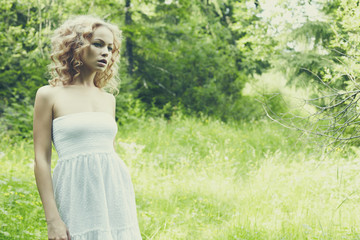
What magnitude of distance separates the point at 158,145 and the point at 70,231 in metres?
5.39

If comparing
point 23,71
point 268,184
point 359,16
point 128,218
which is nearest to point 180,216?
point 268,184

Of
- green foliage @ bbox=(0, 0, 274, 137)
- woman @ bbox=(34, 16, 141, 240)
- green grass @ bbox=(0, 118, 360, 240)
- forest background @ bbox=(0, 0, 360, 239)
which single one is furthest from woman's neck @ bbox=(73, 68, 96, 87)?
green foliage @ bbox=(0, 0, 274, 137)

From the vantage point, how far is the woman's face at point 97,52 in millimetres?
1815

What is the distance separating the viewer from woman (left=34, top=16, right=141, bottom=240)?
1638 millimetres

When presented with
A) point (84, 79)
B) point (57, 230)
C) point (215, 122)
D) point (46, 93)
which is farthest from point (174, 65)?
point (57, 230)

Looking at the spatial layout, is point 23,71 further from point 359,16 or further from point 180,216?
point 359,16

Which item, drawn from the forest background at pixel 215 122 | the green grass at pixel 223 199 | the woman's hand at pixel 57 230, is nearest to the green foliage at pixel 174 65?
the forest background at pixel 215 122

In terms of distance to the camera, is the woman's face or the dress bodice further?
the woman's face

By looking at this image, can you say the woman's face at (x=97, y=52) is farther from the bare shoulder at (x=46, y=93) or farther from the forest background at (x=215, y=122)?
the forest background at (x=215, y=122)

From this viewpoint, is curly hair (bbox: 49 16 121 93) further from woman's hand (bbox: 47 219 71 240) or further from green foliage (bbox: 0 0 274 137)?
green foliage (bbox: 0 0 274 137)

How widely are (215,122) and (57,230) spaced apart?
311 inches

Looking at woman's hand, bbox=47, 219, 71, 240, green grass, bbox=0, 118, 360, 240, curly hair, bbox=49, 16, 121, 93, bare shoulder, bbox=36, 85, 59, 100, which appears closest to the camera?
woman's hand, bbox=47, 219, 71, 240

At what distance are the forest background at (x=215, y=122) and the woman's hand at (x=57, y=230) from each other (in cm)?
174

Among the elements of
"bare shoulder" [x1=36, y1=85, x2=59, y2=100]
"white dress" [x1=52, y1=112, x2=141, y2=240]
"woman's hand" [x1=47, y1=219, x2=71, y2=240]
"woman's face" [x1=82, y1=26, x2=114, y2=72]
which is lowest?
"woman's hand" [x1=47, y1=219, x2=71, y2=240]
